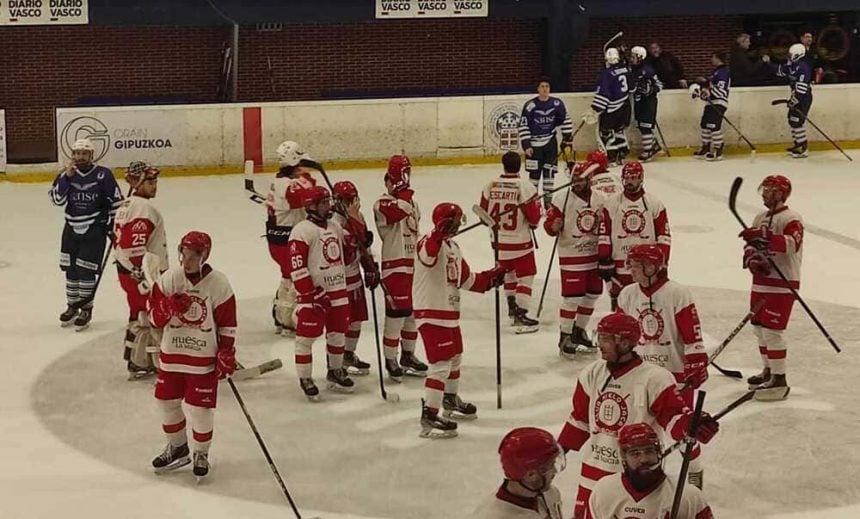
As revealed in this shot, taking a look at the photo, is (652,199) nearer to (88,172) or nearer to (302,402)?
(302,402)

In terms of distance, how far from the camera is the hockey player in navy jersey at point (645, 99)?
1897cm

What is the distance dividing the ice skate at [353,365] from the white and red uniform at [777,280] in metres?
2.68

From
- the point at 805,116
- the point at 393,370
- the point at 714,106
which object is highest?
the point at 714,106

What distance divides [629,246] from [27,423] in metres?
4.09

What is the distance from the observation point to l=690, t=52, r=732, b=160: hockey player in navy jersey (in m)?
18.8

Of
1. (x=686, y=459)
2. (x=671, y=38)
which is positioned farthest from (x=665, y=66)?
(x=686, y=459)

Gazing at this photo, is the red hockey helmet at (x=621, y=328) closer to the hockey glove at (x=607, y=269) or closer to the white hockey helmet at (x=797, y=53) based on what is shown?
the hockey glove at (x=607, y=269)

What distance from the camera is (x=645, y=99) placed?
747 inches

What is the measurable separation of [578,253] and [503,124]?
924 cm

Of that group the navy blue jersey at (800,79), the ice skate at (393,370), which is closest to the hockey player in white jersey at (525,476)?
the ice skate at (393,370)

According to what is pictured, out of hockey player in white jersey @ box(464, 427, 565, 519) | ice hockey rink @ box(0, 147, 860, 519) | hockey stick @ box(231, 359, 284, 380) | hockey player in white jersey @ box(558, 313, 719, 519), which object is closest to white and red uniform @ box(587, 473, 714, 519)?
hockey player in white jersey @ box(464, 427, 565, 519)

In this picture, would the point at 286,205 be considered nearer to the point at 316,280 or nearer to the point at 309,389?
the point at 316,280

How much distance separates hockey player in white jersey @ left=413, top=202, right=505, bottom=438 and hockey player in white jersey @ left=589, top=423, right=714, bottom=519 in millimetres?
3236

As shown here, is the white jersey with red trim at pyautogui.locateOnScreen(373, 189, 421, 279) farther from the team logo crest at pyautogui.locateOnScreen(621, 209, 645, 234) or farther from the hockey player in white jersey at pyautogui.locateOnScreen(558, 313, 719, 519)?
the hockey player in white jersey at pyautogui.locateOnScreen(558, 313, 719, 519)
